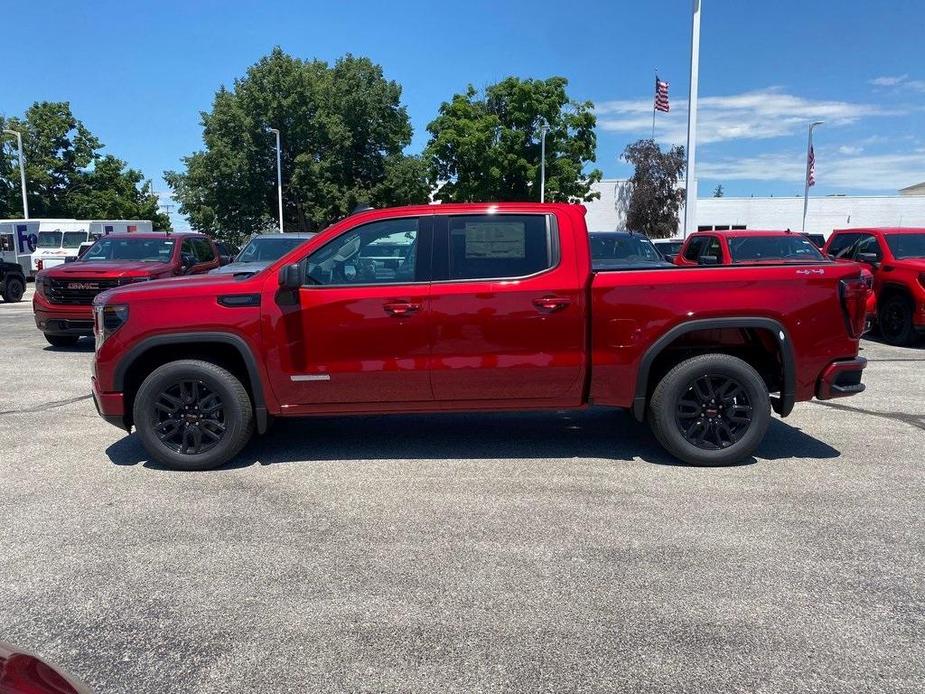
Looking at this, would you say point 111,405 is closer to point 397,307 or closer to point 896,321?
point 397,307

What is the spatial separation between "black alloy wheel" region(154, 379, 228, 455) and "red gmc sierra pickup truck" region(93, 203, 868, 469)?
0.01 metres

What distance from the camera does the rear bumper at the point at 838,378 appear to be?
541 cm

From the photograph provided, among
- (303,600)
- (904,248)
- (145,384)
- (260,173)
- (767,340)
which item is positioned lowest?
(303,600)

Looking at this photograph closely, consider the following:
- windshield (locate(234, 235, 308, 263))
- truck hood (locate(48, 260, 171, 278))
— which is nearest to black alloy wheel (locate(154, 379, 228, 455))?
truck hood (locate(48, 260, 171, 278))

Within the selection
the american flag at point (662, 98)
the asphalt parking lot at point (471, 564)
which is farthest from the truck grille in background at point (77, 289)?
the american flag at point (662, 98)

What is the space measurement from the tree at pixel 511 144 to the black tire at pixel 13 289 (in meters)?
29.8

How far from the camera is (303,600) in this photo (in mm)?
3559

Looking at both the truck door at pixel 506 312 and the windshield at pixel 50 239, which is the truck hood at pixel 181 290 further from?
the windshield at pixel 50 239

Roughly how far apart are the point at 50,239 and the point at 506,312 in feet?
105

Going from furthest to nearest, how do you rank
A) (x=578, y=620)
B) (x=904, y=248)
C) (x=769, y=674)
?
1. (x=904, y=248)
2. (x=578, y=620)
3. (x=769, y=674)

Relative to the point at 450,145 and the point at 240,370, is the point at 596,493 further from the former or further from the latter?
the point at 450,145

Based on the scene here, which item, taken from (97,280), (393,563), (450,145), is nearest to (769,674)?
(393,563)

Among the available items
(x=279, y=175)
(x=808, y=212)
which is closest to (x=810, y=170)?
(x=808, y=212)

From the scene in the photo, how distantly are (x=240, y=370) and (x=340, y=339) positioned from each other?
92 cm
